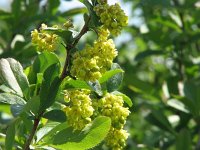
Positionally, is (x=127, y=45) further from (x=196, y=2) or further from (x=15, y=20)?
(x=15, y=20)

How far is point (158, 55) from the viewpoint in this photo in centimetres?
339

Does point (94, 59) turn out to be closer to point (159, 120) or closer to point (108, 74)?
point (108, 74)

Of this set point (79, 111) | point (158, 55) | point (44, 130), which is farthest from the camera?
point (158, 55)

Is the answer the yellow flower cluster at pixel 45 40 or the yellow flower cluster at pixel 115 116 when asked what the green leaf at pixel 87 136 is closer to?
the yellow flower cluster at pixel 115 116

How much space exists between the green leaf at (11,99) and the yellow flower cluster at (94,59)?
0.27 meters

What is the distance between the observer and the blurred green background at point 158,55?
2.80m

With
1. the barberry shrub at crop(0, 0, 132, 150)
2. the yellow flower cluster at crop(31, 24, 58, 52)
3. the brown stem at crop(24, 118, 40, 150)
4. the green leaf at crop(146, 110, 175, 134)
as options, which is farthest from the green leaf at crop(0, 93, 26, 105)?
the green leaf at crop(146, 110, 175, 134)

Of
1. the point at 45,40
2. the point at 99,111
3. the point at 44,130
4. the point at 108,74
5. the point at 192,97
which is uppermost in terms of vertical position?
the point at 45,40

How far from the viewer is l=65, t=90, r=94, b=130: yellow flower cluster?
5.15 feet

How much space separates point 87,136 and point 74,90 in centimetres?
15

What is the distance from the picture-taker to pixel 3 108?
259 centimetres

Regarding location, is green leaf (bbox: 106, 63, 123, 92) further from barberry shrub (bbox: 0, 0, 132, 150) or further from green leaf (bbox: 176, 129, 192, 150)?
green leaf (bbox: 176, 129, 192, 150)

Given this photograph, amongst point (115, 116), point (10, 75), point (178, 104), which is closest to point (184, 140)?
point (178, 104)

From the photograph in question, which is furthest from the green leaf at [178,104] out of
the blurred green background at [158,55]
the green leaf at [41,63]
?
the green leaf at [41,63]
